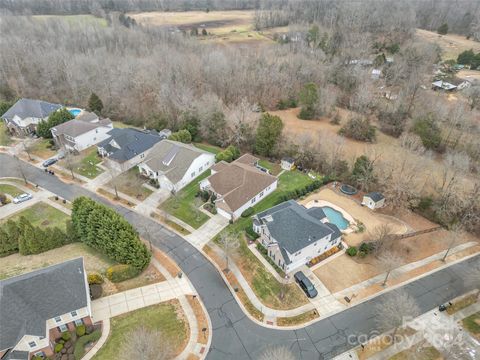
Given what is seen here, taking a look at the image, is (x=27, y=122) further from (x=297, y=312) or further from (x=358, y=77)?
(x=358, y=77)

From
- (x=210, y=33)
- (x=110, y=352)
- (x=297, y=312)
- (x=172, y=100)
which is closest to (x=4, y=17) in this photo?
(x=210, y=33)

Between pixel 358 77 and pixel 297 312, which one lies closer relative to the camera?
pixel 297 312

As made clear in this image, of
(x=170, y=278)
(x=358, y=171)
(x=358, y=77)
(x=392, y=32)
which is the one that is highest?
(x=392, y=32)

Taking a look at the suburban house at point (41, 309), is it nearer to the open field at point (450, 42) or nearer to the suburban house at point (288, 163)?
the suburban house at point (288, 163)

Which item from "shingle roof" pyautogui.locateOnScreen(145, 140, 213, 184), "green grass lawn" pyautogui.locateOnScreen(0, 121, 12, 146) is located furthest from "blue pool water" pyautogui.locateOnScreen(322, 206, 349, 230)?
"green grass lawn" pyautogui.locateOnScreen(0, 121, 12, 146)

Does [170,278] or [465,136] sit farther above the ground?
[465,136]

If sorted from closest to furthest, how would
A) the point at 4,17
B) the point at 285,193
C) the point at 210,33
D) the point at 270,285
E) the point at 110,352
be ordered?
the point at 110,352, the point at 270,285, the point at 285,193, the point at 4,17, the point at 210,33

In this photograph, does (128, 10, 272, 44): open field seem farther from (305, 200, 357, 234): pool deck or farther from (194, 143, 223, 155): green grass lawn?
(305, 200, 357, 234): pool deck
